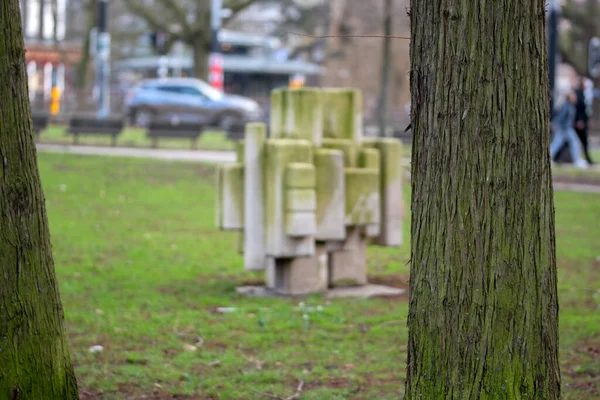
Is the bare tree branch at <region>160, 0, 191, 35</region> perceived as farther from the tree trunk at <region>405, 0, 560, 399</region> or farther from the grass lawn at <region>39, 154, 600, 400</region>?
the tree trunk at <region>405, 0, 560, 399</region>

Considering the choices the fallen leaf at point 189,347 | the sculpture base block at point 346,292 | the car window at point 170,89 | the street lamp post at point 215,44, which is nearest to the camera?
the fallen leaf at point 189,347

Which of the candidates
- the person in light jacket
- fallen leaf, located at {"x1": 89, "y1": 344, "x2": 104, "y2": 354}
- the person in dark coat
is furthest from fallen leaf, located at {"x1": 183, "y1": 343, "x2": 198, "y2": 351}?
the person in dark coat

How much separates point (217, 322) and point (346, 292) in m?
1.73

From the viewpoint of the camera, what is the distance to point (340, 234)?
891cm

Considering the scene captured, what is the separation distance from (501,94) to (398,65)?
193ft

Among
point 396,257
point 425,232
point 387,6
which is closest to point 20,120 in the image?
point 425,232

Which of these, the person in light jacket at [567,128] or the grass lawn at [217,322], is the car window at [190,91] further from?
the grass lawn at [217,322]

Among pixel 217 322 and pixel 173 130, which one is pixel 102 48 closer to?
pixel 173 130

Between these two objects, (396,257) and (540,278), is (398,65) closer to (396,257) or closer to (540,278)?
(396,257)

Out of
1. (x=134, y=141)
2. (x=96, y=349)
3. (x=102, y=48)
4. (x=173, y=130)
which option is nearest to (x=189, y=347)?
(x=96, y=349)

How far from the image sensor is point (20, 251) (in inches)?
170

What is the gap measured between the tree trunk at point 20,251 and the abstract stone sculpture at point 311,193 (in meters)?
4.18

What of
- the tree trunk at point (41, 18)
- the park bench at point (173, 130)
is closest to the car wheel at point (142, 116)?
the park bench at point (173, 130)

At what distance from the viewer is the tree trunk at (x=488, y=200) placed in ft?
11.8
